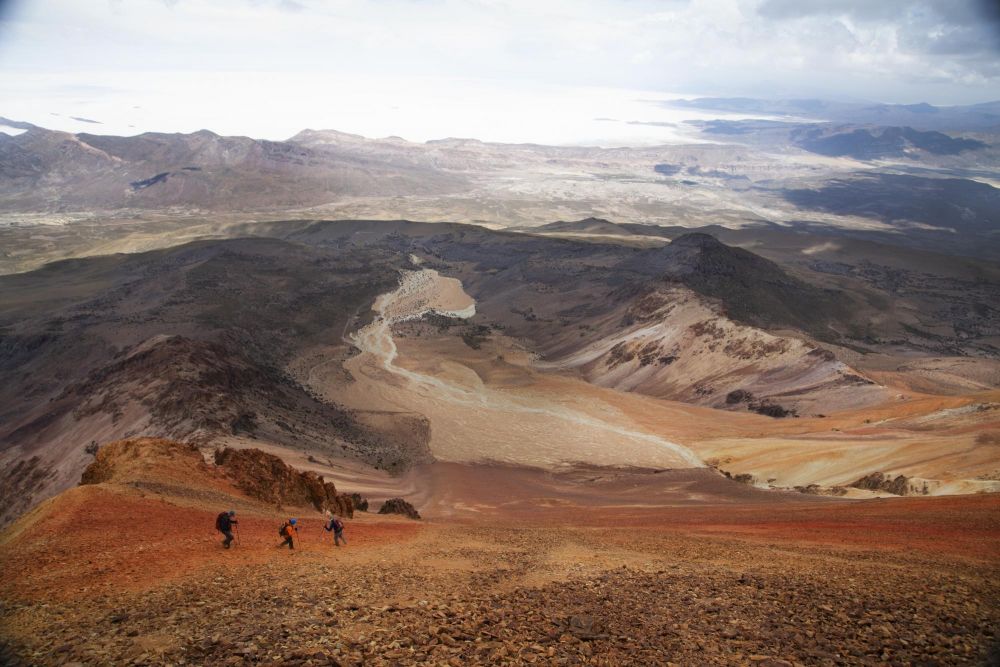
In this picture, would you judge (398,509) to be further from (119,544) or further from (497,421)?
(497,421)

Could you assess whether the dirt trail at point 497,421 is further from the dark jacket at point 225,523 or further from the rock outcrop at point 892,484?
the dark jacket at point 225,523

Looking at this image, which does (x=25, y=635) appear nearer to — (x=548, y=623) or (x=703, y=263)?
(x=548, y=623)

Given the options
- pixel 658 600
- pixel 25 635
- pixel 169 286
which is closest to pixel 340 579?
pixel 25 635

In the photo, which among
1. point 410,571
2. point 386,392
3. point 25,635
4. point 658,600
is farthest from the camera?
point 386,392

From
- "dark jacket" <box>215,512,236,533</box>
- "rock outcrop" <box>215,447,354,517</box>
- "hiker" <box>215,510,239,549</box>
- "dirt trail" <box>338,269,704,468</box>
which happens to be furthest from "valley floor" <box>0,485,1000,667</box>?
"dirt trail" <box>338,269,704,468</box>

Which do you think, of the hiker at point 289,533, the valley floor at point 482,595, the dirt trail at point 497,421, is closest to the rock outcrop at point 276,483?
the valley floor at point 482,595

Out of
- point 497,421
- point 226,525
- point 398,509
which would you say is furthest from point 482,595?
point 497,421
